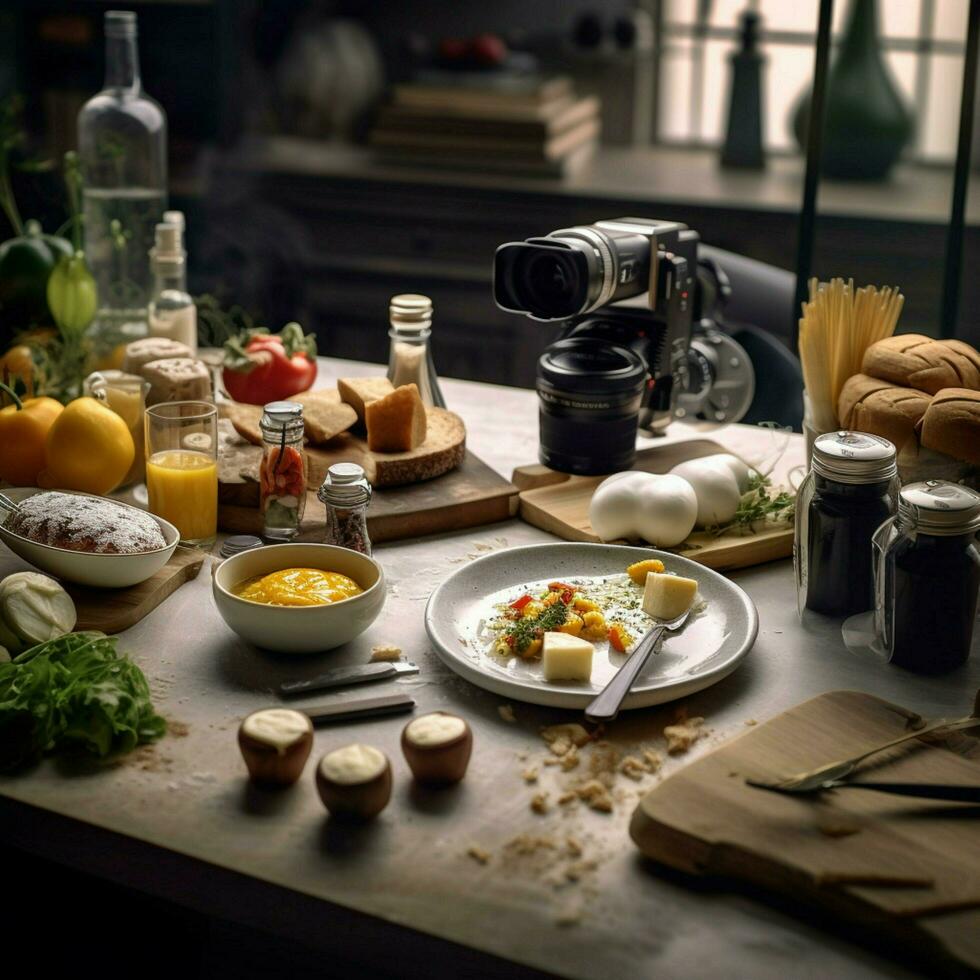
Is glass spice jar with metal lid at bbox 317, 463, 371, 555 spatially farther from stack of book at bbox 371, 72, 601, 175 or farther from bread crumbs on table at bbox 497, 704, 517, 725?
stack of book at bbox 371, 72, 601, 175

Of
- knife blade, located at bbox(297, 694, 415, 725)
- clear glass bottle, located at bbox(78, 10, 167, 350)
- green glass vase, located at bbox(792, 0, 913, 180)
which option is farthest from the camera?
green glass vase, located at bbox(792, 0, 913, 180)

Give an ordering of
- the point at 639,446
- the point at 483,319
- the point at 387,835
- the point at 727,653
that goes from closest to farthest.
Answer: the point at 387,835 → the point at 727,653 → the point at 639,446 → the point at 483,319

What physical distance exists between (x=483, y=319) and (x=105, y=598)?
213 cm

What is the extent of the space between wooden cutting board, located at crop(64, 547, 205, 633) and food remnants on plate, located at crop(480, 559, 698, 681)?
1.04ft

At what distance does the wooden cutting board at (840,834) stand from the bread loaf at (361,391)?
736mm

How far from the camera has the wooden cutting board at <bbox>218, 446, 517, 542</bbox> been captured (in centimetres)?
143

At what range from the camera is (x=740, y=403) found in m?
→ 1.75

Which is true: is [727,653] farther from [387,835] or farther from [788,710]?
[387,835]

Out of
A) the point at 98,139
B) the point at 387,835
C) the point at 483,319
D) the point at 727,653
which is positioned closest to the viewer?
the point at 387,835

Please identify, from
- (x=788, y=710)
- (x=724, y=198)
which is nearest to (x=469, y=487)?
(x=788, y=710)

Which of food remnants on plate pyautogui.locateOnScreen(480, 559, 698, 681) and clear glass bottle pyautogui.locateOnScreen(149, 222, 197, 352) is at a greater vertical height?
clear glass bottle pyautogui.locateOnScreen(149, 222, 197, 352)

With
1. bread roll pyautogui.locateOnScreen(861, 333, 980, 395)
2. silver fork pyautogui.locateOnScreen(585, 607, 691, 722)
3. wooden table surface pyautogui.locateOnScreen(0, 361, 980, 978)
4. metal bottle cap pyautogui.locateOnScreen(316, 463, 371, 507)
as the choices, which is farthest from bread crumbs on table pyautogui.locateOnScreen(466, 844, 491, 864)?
bread roll pyautogui.locateOnScreen(861, 333, 980, 395)

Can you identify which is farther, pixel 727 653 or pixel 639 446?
pixel 639 446

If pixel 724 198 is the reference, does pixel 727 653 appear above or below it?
below
